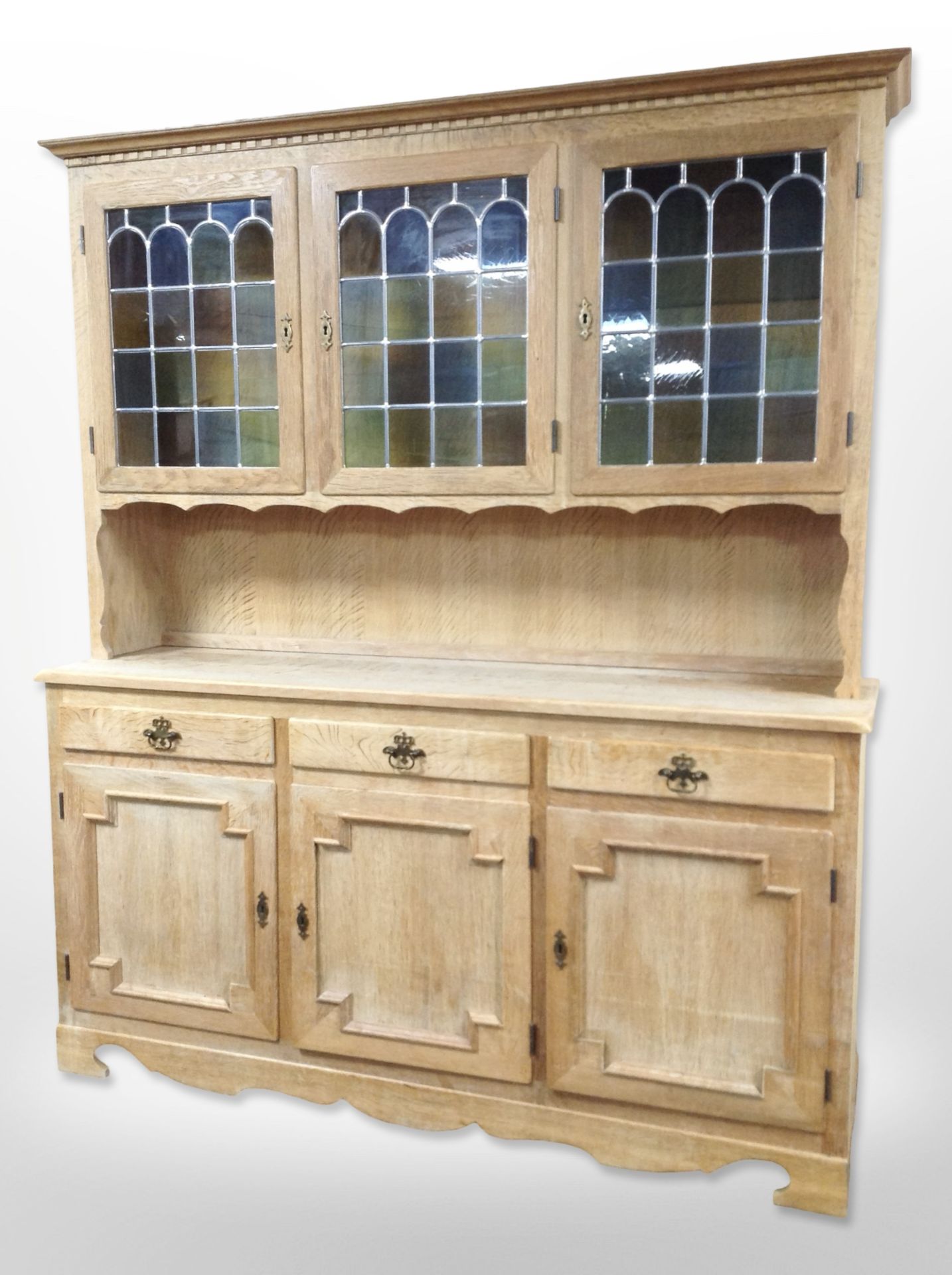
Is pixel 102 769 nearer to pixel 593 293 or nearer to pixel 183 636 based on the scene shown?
pixel 183 636

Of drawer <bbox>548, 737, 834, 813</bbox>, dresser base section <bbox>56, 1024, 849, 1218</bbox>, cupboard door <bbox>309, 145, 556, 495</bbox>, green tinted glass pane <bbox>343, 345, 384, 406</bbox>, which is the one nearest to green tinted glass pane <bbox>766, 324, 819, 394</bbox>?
cupboard door <bbox>309, 145, 556, 495</bbox>

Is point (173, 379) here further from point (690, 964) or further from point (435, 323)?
point (690, 964)

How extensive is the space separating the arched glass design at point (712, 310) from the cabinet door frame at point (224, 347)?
2.49ft

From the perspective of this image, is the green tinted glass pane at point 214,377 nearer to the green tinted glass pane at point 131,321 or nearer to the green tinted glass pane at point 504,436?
the green tinted glass pane at point 131,321

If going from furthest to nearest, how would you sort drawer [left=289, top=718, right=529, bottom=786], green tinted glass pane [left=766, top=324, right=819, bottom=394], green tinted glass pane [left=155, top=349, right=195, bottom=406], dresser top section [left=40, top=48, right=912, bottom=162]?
green tinted glass pane [left=155, top=349, right=195, bottom=406] < drawer [left=289, top=718, right=529, bottom=786] < green tinted glass pane [left=766, top=324, right=819, bottom=394] < dresser top section [left=40, top=48, right=912, bottom=162]

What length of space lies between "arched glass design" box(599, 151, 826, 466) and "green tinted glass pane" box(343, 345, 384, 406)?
55cm

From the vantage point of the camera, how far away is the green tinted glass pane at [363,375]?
2906 mm

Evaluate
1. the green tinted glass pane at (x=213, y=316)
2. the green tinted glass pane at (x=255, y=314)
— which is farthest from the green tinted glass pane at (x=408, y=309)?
the green tinted glass pane at (x=213, y=316)

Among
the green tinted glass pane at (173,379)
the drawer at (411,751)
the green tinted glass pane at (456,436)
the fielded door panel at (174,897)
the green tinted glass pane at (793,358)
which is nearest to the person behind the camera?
the green tinted glass pane at (793,358)

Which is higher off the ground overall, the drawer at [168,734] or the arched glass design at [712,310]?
the arched glass design at [712,310]

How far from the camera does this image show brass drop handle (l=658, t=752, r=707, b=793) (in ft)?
8.48

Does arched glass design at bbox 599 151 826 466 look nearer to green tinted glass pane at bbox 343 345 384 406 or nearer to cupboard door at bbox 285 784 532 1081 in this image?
green tinted glass pane at bbox 343 345 384 406

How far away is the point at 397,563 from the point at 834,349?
1.27 metres

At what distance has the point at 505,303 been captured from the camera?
9.16ft
